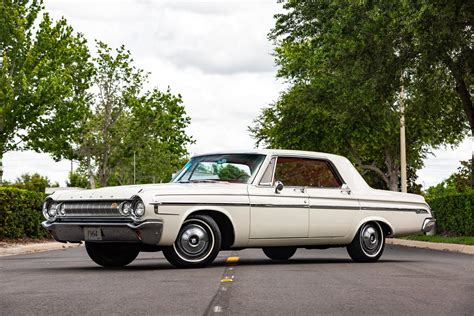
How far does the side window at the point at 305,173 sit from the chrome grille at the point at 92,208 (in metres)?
2.67

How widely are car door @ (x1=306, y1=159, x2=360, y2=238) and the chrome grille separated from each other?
317cm

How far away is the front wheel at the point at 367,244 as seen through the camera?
14336 millimetres

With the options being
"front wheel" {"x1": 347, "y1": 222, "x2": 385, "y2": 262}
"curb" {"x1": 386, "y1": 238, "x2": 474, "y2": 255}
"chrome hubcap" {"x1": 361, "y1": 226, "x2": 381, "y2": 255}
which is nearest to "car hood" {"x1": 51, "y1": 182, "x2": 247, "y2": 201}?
"front wheel" {"x1": 347, "y1": 222, "x2": 385, "y2": 262}

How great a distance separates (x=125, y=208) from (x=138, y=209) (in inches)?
7.9

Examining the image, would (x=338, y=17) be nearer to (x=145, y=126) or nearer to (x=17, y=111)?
(x=17, y=111)

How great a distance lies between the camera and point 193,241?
12.2 meters

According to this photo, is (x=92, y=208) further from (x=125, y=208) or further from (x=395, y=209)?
(x=395, y=209)

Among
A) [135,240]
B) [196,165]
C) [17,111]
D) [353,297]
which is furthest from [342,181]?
[17,111]

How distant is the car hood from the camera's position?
12047 mm

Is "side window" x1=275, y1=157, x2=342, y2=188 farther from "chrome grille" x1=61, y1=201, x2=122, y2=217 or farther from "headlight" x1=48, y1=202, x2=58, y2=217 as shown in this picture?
"headlight" x1=48, y1=202, x2=58, y2=217

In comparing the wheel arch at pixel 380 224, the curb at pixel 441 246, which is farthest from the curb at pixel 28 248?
the curb at pixel 441 246

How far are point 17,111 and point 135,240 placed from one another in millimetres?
31537

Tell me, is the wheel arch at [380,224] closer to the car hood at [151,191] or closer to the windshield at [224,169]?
the windshield at [224,169]

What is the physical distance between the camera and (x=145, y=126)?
2466 inches
